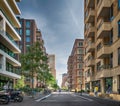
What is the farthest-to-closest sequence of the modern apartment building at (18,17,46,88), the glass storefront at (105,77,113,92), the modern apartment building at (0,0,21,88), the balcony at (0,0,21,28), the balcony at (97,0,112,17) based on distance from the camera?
the modern apartment building at (18,17,46,88) → the balcony at (0,0,21,28) → the modern apartment building at (0,0,21,88) → the glass storefront at (105,77,113,92) → the balcony at (97,0,112,17)

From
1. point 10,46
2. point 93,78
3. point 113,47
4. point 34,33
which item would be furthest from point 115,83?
point 34,33

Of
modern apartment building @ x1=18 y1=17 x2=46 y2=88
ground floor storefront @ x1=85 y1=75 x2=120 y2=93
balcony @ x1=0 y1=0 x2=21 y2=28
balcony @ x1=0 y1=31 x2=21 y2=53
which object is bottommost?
ground floor storefront @ x1=85 y1=75 x2=120 y2=93

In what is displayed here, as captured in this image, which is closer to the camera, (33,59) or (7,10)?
(7,10)

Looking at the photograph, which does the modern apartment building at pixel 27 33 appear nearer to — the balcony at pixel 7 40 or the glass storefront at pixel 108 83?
the balcony at pixel 7 40

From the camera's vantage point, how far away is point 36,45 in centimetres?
6475

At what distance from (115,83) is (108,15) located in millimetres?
13010

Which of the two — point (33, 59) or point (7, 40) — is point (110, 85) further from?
point (33, 59)

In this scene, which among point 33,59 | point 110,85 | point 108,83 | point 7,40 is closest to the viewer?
point 110,85

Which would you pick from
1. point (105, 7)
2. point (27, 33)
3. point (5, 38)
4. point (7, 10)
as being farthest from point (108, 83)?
point (27, 33)

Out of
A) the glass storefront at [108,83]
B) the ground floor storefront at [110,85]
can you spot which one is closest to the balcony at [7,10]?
the ground floor storefront at [110,85]

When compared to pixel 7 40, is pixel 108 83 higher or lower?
lower

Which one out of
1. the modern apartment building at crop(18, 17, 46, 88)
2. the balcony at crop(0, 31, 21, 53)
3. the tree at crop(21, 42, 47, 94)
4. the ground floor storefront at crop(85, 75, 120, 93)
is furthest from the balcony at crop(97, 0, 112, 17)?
the modern apartment building at crop(18, 17, 46, 88)

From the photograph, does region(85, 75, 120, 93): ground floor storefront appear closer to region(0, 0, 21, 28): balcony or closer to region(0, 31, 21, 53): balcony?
region(0, 31, 21, 53): balcony

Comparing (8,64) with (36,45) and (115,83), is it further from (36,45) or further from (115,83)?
(115,83)
